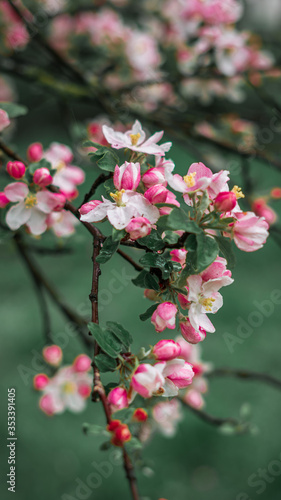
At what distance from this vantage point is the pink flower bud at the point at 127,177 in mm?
566

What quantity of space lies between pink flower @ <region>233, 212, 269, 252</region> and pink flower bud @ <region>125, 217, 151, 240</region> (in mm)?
110

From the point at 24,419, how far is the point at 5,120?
2.05 meters

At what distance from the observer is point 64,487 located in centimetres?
212

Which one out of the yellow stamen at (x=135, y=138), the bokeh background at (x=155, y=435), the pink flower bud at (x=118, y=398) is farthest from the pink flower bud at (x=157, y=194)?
the bokeh background at (x=155, y=435)

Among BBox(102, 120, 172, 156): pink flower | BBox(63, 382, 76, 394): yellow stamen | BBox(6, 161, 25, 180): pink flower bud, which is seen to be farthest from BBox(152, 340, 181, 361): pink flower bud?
BBox(63, 382, 76, 394): yellow stamen

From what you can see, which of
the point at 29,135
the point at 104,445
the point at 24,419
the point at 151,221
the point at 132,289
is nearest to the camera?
the point at 151,221

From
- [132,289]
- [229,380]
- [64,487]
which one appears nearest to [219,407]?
[229,380]

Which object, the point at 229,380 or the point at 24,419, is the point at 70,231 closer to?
the point at 24,419

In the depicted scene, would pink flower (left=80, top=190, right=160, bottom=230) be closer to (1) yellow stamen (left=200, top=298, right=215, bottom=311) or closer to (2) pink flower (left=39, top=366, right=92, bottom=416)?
(1) yellow stamen (left=200, top=298, right=215, bottom=311)

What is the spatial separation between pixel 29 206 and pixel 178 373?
357 mm

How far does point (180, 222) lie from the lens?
20.1 inches

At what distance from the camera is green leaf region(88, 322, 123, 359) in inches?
20.9

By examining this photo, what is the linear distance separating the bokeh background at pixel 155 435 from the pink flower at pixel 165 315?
69 centimetres

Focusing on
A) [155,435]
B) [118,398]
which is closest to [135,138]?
[118,398]
